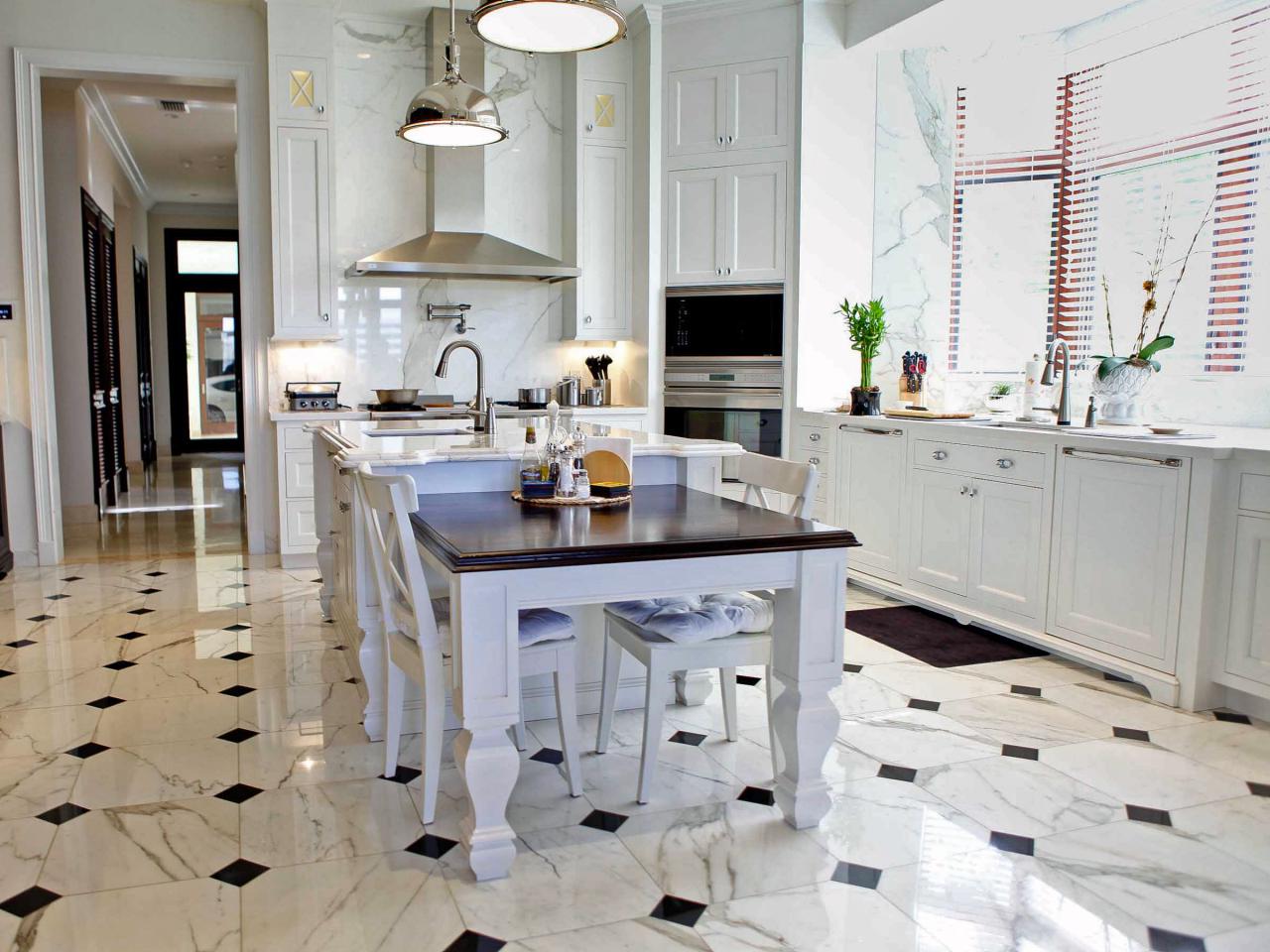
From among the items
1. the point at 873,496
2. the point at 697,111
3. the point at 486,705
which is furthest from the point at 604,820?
the point at 697,111

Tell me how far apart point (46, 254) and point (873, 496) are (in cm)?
457

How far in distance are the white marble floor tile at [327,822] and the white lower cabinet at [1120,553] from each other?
2.46m

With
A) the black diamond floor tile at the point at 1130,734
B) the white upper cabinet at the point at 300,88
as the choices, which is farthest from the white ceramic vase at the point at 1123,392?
the white upper cabinet at the point at 300,88

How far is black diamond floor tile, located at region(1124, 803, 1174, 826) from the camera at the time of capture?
2534mm

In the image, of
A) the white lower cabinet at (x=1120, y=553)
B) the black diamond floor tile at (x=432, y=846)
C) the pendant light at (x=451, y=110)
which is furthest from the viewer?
the pendant light at (x=451, y=110)

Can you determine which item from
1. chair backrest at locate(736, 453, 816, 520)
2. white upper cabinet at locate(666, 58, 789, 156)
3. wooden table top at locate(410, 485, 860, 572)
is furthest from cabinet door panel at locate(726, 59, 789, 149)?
wooden table top at locate(410, 485, 860, 572)

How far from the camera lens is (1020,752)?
9.75ft

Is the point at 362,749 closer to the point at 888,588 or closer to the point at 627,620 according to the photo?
the point at 627,620

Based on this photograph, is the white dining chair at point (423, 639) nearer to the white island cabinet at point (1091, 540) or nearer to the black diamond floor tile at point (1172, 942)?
the black diamond floor tile at point (1172, 942)

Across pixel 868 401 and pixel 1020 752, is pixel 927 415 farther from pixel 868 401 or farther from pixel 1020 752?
pixel 1020 752

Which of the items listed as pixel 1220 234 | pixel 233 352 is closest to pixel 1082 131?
pixel 1220 234

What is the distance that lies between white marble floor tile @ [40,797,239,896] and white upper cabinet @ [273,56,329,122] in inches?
156

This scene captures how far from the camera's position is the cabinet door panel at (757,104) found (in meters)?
5.39

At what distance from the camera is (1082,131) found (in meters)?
4.68
